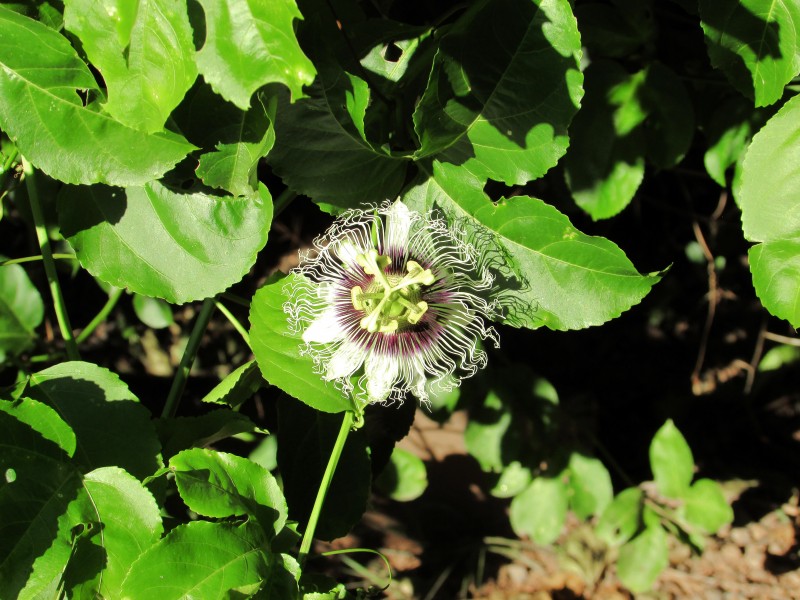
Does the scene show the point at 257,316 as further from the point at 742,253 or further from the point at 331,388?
the point at 742,253

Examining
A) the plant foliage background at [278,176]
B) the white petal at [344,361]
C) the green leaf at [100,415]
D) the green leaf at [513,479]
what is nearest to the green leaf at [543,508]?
the green leaf at [513,479]

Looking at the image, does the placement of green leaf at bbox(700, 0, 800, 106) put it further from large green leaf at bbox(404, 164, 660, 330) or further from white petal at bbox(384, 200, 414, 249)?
white petal at bbox(384, 200, 414, 249)

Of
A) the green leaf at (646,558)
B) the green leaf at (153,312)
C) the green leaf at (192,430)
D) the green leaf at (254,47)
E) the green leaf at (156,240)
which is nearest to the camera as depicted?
the green leaf at (254,47)

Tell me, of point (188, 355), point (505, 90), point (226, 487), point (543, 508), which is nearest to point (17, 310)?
point (188, 355)

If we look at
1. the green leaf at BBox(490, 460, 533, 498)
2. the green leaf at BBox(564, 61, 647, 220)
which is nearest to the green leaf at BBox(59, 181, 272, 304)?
the green leaf at BBox(564, 61, 647, 220)

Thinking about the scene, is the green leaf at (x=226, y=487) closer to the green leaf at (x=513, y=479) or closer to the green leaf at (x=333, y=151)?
the green leaf at (x=333, y=151)

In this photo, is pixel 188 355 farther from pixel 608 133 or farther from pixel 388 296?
pixel 608 133
